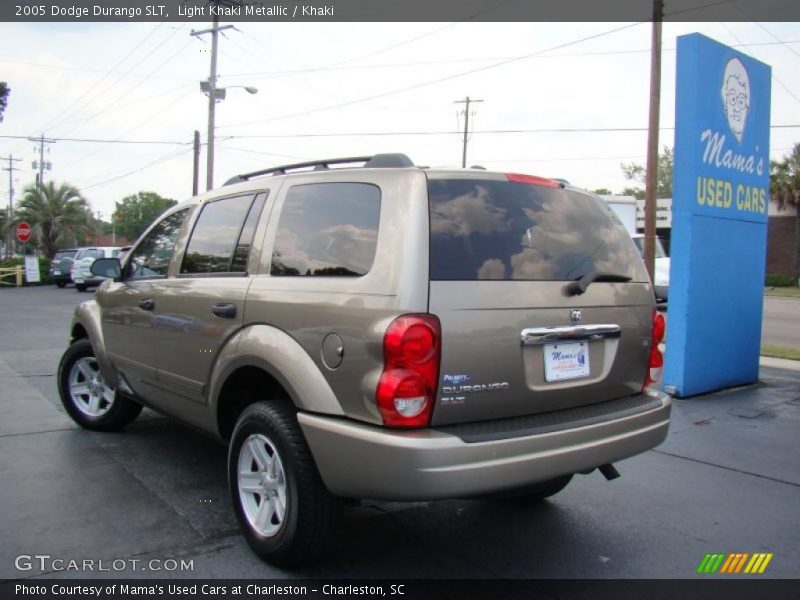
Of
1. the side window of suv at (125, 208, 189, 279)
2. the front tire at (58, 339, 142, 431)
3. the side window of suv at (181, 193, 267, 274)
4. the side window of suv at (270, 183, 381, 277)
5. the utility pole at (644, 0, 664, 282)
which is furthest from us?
the utility pole at (644, 0, 664, 282)

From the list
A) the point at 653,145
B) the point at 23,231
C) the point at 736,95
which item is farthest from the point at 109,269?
the point at 23,231

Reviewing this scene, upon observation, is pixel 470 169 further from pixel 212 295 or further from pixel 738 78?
pixel 738 78

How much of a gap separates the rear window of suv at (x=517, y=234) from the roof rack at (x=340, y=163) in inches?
10.2

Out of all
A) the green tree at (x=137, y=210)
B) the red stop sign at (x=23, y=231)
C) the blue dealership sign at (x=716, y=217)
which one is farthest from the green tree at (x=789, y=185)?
the green tree at (x=137, y=210)

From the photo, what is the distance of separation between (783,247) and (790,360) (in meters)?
34.3

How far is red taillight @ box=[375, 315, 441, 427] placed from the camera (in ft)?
8.70

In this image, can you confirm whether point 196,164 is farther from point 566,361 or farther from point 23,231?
point 566,361

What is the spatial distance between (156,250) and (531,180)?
2.71 m

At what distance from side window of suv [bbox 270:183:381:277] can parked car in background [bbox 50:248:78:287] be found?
27723 mm

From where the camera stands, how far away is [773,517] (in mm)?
3971

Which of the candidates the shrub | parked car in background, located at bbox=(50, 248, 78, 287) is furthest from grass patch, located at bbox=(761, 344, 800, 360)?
the shrub

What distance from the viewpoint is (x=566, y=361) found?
Answer: 3094 mm

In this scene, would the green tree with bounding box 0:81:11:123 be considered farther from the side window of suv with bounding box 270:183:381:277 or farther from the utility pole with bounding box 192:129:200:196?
the side window of suv with bounding box 270:183:381:277
